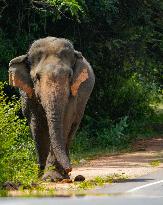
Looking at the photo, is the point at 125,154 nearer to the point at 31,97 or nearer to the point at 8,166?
the point at 31,97

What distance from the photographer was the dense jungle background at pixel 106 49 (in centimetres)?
2294

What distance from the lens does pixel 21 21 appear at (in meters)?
23.6

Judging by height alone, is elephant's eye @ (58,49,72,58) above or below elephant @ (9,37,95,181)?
above

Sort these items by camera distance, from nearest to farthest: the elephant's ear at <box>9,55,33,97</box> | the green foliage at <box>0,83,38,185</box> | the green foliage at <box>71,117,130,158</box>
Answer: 1. the green foliage at <box>0,83,38,185</box>
2. the elephant's ear at <box>9,55,33,97</box>
3. the green foliage at <box>71,117,130,158</box>

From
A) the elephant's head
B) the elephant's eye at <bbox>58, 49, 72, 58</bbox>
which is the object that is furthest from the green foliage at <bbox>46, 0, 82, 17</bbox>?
the elephant's eye at <bbox>58, 49, 72, 58</bbox>

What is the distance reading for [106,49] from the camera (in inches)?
1033

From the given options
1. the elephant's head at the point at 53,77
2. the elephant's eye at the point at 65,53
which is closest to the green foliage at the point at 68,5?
the elephant's head at the point at 53,77

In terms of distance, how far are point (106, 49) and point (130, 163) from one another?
9279mm

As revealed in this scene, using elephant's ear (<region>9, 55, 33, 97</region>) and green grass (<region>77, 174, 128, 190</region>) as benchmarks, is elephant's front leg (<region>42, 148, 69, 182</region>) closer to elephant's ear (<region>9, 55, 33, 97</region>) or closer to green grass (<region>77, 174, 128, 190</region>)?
green grass (<region>77, 174, 128, 190</region>)

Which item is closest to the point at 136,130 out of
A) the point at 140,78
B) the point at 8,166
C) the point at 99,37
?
the point at 140,78

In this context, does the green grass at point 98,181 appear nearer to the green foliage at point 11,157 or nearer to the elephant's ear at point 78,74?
the green foliage at point 11,157

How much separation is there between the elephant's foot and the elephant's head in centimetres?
41

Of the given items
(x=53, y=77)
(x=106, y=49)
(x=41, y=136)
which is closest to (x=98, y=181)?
(x=41, y=136)

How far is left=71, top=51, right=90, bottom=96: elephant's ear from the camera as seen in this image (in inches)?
491
